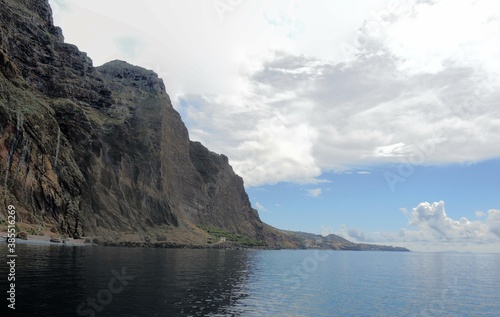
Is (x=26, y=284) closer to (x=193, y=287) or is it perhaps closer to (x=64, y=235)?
(x=193, y=287)

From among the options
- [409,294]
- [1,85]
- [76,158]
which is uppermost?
[1,85]

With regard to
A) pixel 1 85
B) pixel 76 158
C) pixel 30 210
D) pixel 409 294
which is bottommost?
pixel 409 294

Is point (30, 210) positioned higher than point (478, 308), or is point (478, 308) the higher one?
point (30, 210)

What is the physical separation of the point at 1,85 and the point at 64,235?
63.4 metres

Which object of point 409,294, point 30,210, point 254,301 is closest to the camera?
point 254,301

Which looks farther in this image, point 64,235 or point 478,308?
point 64,235

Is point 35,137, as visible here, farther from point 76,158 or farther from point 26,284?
point 26,284

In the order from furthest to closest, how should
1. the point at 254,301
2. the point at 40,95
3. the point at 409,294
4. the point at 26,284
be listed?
the point at 40,95 < the point at 409,294 < the point at 254,301 < the point at 26,284

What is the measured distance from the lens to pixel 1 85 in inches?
5723

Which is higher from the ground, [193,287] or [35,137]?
[35,137]

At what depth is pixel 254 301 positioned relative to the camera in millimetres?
54531

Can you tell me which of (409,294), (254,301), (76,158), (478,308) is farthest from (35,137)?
(478,308)

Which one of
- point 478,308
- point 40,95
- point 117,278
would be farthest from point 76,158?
point 478,308

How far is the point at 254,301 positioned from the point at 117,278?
2327 centimetres
